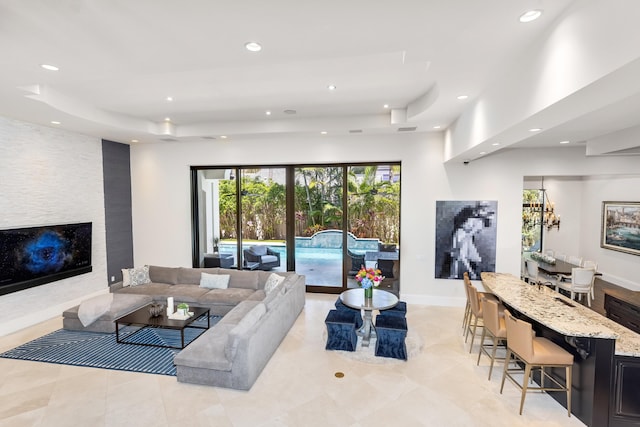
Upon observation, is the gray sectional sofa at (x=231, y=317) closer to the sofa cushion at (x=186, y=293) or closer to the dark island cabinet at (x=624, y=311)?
the sofa cushion at (x=186, y=293)

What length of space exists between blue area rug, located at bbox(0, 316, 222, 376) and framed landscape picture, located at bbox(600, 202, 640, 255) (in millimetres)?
9541

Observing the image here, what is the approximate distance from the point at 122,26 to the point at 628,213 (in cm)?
1026

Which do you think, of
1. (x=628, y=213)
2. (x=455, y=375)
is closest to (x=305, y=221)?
(x=455, y=375)

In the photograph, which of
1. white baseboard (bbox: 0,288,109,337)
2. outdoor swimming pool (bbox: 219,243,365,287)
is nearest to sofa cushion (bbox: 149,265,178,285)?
white baseboard (bbox: 0,288,109,337)

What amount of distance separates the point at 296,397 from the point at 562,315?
9.97ft

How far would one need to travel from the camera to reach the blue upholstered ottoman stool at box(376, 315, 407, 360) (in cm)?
450

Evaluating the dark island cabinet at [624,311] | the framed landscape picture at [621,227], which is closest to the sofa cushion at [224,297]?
the dark island cabinet at [624,311]

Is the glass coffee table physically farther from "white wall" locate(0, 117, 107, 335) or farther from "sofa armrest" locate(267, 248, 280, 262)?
"sofa armrest" locate(267, 248, 280, 262)

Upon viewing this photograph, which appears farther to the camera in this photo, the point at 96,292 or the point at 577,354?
the point at 96,292

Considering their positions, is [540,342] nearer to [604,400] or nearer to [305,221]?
[604,400]

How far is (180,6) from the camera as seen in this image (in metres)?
2.23

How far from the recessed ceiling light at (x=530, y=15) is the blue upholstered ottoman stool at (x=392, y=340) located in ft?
12.1

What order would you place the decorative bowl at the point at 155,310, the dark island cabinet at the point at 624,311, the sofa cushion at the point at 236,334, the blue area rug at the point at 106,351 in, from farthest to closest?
the decorative bowl at the point at 155,310, the dark island cabinet at the point at 624,311, the blue area rug at the point at 106,351, the sofa cushion at the point at 236,334

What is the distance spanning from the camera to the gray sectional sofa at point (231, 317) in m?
3.77
